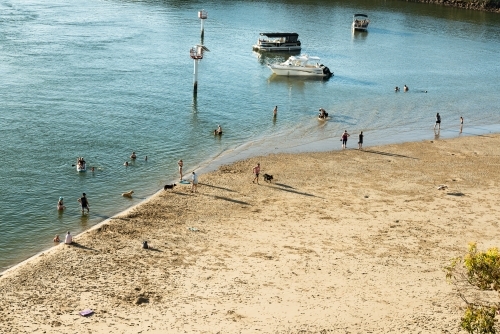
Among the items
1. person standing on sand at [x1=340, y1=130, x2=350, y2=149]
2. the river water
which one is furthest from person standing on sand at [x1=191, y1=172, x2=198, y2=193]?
person standing on sand at [x1=340, y1=130, x2=350, y2=149]

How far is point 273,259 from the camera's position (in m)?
30.3

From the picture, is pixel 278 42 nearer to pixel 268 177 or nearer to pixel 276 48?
pixel 276 48

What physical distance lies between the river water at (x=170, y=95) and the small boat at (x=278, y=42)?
1.75m

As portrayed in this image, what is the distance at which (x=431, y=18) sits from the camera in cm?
12306

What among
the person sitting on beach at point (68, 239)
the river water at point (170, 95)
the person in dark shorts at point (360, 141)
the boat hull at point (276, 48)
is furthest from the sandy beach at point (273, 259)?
the boat hull at point (276, 48)

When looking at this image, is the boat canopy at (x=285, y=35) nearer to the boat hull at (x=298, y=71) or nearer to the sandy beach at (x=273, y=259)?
the boat hull at (x=298, y=71)

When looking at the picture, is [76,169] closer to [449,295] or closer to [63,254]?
[63,254]

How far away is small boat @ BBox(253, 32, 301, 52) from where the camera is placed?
86.6 metres

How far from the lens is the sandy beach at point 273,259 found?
25.2 metres

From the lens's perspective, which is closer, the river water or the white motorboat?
the river water

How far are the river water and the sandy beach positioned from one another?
156 inches

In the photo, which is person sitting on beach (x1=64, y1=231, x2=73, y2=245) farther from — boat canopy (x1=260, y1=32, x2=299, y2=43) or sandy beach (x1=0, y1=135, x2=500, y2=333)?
boat canopy (x1=260, y1=32, x2=299, y2=43)

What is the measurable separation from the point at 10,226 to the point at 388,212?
65.3 ft

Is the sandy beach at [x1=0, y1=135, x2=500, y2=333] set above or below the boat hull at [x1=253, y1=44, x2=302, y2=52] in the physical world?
below
